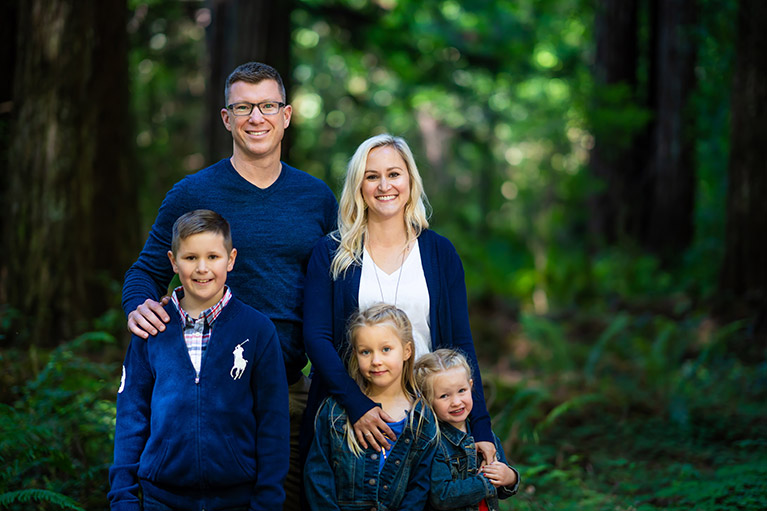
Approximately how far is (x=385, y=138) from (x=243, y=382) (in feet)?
4.19

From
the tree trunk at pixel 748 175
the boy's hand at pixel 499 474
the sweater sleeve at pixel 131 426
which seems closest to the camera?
the sweater sleeve at pixel 131 426

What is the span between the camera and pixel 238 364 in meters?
2.73

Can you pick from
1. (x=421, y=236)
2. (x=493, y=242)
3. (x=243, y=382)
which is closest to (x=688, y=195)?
(x=493, y=242)

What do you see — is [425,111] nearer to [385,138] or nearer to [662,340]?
[662,340]

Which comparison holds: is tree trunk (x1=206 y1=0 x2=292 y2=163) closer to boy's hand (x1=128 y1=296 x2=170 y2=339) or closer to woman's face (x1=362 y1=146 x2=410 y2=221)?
woman's face (x1=362 y1=146 x2=410 y2=221)

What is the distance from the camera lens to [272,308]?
317 cm

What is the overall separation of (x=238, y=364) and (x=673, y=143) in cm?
1151

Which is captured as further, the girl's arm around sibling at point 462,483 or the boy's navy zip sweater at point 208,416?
the girl's arm around sibling at point 462,483

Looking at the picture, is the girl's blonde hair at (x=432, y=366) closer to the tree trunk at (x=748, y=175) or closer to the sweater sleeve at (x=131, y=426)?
the sweater sleeve at (x=131, y=426)

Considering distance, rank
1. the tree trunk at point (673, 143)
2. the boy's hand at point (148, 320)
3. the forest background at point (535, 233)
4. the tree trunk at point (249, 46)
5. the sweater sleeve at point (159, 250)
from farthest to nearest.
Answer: the tree trunk at point (673, 143) → the tree trunk at point (249, 46) → the forest background at point (535, 233) → the sweater sleeve at point (159, 250) → the boy's hand at point (148, 320)

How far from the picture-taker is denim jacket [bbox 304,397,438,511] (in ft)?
9.53

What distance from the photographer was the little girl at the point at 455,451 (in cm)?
294

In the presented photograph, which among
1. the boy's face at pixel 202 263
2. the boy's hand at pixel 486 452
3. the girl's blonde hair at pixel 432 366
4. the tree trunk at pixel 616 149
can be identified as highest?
the tree trunk at pixel 616 149

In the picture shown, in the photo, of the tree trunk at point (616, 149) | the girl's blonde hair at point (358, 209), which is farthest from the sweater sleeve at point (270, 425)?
the tree trunk at point (616, 149)
